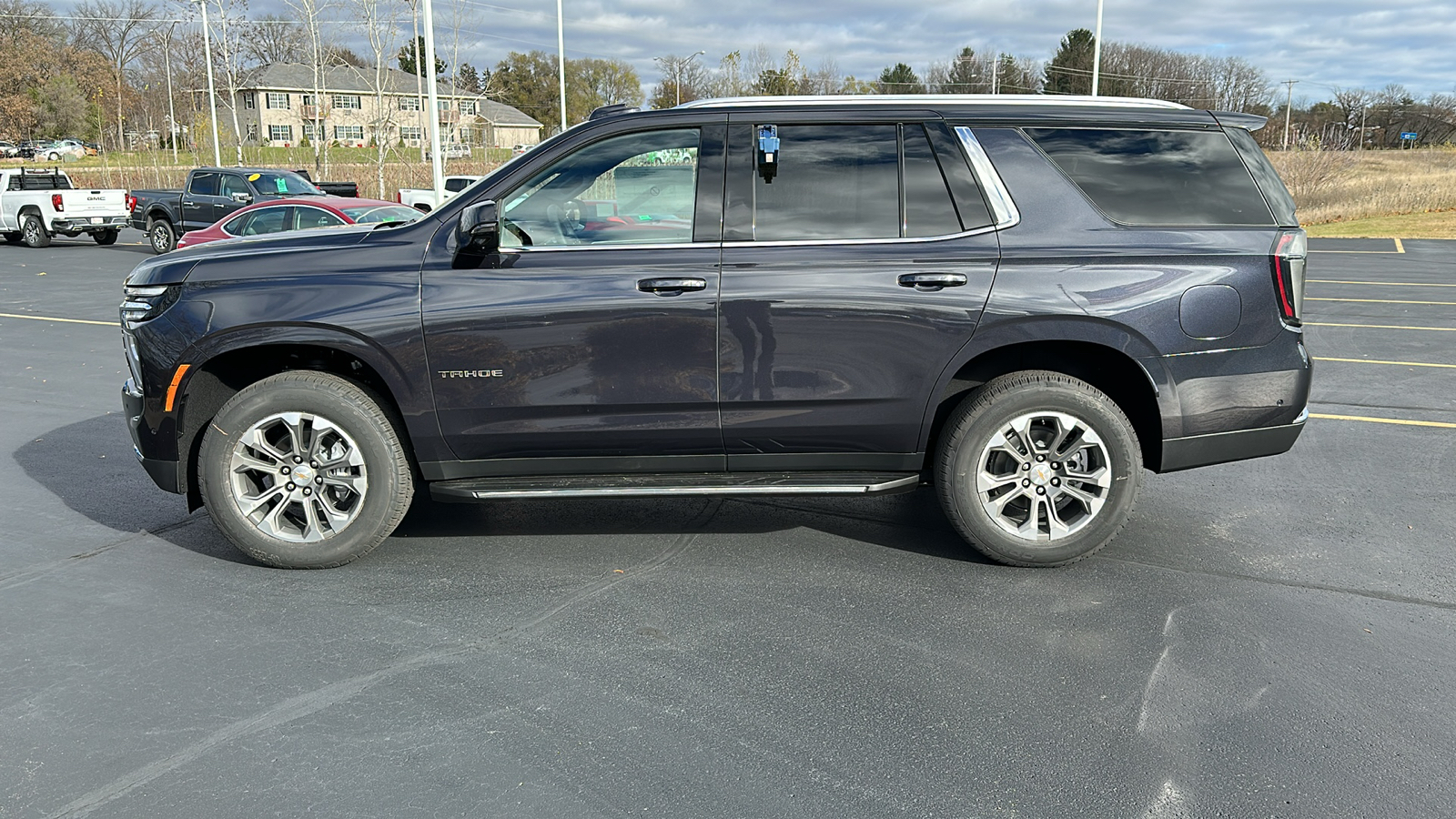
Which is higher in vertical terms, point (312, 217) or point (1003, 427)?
point (312, 217)

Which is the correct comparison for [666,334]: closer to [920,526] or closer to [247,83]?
[920,526]

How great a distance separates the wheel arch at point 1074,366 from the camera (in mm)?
4340

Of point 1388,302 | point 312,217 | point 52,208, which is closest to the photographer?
point 1388,302

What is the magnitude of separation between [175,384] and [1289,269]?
4700mm

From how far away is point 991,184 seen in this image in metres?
4.39

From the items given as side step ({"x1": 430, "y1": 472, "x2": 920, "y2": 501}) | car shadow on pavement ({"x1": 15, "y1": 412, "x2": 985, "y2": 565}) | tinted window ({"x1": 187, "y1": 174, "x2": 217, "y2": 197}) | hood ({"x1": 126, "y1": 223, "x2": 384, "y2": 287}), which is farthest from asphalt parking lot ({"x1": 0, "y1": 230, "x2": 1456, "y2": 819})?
tinted window ({"x1": 187, "y1": 174, "x2": 217, "y2": 197})

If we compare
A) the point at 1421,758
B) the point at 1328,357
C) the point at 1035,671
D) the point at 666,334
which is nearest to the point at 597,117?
the point at 666,334

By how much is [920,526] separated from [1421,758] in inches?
94.6

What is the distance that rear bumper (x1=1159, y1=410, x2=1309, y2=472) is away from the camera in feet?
14.6

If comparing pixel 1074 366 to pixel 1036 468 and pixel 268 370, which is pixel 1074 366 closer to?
pixel 1036 468

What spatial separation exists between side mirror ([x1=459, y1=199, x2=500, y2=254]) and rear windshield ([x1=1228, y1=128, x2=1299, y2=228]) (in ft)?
10.3

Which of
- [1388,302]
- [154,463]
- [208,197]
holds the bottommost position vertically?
[1388,302]

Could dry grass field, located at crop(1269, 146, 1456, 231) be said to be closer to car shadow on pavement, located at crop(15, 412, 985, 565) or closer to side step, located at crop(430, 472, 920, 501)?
car shadow on pavement, located at crop(15, 412, 985, 565)

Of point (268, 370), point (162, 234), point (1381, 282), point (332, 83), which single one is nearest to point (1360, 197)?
point (1381, 282)
